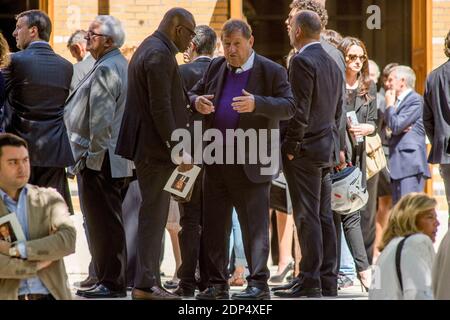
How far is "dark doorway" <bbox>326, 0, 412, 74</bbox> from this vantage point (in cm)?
1531

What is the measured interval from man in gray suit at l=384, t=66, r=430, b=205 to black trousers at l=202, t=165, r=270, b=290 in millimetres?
3785

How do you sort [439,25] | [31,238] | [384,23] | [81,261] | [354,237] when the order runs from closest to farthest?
1. [31,238]
2. [354,237]
3. [81,261]
4. [439,25]
5. [384,23]

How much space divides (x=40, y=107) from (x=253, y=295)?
2.15 m

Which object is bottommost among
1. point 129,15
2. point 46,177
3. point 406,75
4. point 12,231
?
point 12,231

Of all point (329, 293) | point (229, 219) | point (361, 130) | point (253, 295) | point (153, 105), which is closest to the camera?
point (153, 105)

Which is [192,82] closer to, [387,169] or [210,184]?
[210,184]

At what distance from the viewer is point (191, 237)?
32.3 ft

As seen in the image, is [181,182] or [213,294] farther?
[213,294]

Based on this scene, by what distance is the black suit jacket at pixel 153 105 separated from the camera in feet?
29.5

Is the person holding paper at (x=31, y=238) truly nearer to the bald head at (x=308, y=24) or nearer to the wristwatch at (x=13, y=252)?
the wristwatch at (x=13, y=252)

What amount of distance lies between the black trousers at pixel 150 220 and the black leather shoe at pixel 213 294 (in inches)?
15.6

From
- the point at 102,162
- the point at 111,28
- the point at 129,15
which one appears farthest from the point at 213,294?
the point at 129,15

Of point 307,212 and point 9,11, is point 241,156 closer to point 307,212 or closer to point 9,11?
point 307,212

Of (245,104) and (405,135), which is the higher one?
(245,104)
